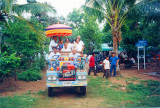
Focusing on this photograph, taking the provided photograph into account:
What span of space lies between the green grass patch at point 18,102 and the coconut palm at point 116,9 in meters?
7.45

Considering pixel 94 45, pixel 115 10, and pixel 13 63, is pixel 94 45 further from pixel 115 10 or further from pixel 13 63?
pixel 13 63

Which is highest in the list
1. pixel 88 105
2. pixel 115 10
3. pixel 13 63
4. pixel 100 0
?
pixel 100 0

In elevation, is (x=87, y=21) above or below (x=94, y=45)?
above

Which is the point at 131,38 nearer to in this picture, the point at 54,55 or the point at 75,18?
the point at 54,55

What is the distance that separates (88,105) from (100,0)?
836cm

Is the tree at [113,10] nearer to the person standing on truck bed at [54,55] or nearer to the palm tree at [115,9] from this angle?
the palm tree at [115,9]

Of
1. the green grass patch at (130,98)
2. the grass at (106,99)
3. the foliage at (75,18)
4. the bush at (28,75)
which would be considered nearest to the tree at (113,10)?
the green grass patch at (130,98)

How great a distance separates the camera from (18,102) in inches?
253

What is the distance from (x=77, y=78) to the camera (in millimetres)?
6957

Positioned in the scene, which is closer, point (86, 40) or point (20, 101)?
point (20, 101)

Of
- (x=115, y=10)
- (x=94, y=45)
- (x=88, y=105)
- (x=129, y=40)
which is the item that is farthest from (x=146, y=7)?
(x=94, y=45)

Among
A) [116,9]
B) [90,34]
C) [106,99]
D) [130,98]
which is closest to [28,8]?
[116,9]

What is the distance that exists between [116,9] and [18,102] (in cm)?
889

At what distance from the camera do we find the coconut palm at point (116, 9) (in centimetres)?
1142
